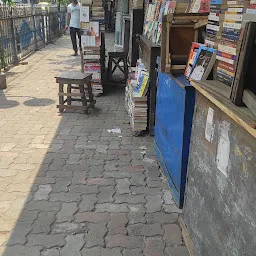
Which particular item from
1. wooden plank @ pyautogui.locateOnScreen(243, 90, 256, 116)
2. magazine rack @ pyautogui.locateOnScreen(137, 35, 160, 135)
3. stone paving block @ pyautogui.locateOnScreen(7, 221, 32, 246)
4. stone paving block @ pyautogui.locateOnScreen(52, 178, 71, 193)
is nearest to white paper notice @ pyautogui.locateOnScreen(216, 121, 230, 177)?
wooden plank @ pyautogui.locateOnScreen(243, 90, 256, 116)

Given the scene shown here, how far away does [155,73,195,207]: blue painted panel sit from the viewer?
3.01m

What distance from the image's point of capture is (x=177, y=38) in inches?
136

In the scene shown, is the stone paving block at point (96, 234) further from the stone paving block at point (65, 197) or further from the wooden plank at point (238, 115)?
the wooden plank at point (238, 115)

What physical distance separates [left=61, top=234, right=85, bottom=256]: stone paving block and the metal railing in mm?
7372

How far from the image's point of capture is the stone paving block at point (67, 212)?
319 centimetres

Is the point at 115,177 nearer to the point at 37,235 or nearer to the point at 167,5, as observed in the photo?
the point at 37,235

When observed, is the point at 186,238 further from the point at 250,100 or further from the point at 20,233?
the point at 250,100

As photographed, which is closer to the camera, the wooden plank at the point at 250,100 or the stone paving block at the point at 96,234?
the wooden plank at the point at 250,100

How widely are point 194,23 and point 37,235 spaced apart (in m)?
2.50

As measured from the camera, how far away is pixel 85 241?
289 cm

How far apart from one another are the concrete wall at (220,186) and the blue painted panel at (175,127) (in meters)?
0.37

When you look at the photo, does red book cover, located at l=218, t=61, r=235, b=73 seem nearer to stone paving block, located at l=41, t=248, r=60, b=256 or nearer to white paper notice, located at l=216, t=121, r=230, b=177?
white paper notice, located at l=216, t=121, r=230, b=177

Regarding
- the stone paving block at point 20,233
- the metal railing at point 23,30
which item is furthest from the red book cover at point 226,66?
the metal railing at point 23,30

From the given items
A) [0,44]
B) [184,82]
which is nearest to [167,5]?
[184,82]
